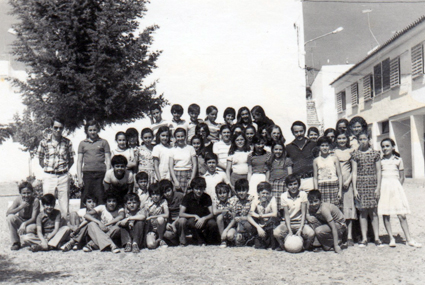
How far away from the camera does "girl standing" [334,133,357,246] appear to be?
5.84 meters

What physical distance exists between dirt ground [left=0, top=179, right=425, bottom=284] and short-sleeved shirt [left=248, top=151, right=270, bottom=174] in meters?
1.04

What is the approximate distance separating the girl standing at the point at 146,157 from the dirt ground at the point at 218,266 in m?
1.25

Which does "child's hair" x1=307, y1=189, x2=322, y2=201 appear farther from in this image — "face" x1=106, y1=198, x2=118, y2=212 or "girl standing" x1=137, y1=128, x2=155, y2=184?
"face" x1=106, y1=198, x2=118, y2=212

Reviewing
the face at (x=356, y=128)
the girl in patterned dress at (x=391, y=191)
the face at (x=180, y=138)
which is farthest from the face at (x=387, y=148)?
the face at (x=180, y=138)

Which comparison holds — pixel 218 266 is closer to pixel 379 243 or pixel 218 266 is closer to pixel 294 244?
pixel 294 244

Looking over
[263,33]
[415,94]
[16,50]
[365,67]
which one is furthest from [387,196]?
[365,67]

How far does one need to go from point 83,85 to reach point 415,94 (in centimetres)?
1112

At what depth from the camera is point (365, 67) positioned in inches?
852

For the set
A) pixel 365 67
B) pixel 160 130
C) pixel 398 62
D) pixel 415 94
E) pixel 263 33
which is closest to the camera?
pixel 160 130

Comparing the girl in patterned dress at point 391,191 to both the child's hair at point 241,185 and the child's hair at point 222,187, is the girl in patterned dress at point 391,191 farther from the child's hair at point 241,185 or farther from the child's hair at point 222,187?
the child's hair at point 222,187

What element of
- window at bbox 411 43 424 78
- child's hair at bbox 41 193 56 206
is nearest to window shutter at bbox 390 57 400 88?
window at bbox 411 43 424 78

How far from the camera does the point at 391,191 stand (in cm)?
573

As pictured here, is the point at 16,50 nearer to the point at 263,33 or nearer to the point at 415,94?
the point at 263,33

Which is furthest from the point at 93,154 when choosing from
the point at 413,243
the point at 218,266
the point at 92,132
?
the point at 413,243
